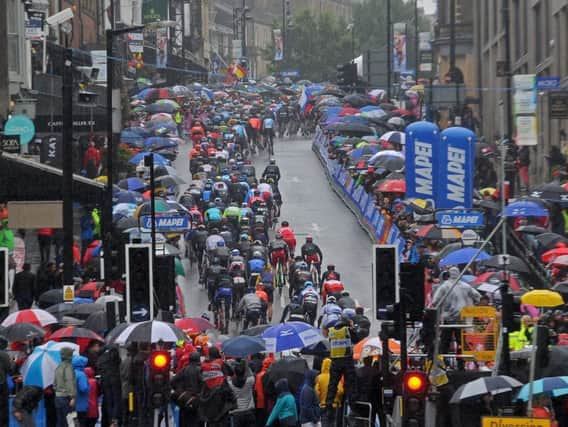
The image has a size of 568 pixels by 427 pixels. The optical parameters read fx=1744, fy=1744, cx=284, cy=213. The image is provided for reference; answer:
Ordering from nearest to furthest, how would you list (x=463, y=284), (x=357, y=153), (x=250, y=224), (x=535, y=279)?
(x=463, y=284) < (x=535, y=279) < (x=250, y=224) < (x=357, y=153)

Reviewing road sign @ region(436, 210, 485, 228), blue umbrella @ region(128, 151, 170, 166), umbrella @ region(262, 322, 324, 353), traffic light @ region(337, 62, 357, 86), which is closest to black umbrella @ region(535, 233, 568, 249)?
road sign @ region(436, 210, 485, 228)

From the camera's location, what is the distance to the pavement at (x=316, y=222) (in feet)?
135

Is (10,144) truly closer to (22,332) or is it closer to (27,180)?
(27,180)

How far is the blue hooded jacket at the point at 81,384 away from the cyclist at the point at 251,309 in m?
11.7

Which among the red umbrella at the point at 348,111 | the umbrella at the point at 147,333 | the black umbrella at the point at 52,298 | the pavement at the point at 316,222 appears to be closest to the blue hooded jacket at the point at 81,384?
the umbrella at the point at 147,333

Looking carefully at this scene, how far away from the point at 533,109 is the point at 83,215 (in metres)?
11.1

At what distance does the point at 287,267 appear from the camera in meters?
41.2

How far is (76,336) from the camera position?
23.5 meters

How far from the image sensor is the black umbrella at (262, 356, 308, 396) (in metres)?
22.0

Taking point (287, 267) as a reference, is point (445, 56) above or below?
above

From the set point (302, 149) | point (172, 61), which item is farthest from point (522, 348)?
point (172, 61)

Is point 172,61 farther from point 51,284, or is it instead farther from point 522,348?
point 522,348

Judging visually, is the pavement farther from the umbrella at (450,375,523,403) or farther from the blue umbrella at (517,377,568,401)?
the blue umbrella at (517,377,568,401)

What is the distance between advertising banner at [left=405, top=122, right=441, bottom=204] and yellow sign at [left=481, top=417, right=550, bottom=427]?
1105 inches
